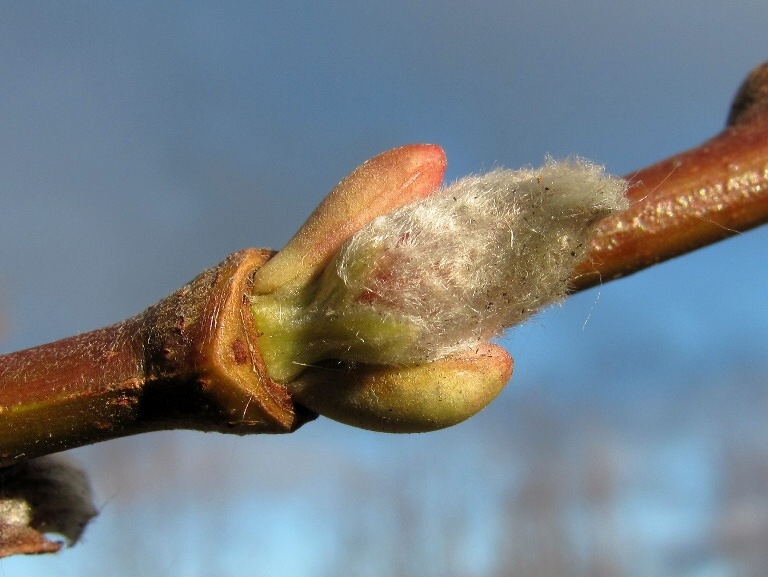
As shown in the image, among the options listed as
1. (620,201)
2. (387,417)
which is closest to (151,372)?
(387,417)

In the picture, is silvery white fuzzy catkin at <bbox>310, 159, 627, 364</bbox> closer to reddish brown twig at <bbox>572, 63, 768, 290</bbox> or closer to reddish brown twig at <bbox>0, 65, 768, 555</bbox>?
reddish brown twig at <bbox>0, 65, 768, 555</bbox>

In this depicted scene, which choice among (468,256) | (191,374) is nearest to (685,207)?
(468,256)

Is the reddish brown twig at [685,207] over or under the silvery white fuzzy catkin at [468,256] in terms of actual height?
over

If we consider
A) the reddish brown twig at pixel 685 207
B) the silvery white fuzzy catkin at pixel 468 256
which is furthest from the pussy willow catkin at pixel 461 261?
the reddish brown twig at pixel 685 207

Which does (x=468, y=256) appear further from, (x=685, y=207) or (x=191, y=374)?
(x=685, y=207)

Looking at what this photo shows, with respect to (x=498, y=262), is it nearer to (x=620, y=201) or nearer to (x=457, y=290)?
(x=457, y=290)

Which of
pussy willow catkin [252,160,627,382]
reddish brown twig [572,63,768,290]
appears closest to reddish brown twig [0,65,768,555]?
pussy willow catkin [252,160,627,382]

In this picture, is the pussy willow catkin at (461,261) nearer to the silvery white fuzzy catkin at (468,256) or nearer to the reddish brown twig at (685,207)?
the silvery white fuzzy catkin at (468,256)

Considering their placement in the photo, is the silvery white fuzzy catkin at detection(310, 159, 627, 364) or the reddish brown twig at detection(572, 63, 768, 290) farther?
the reddish brown twig at detection(572, 63, 768, 290)
